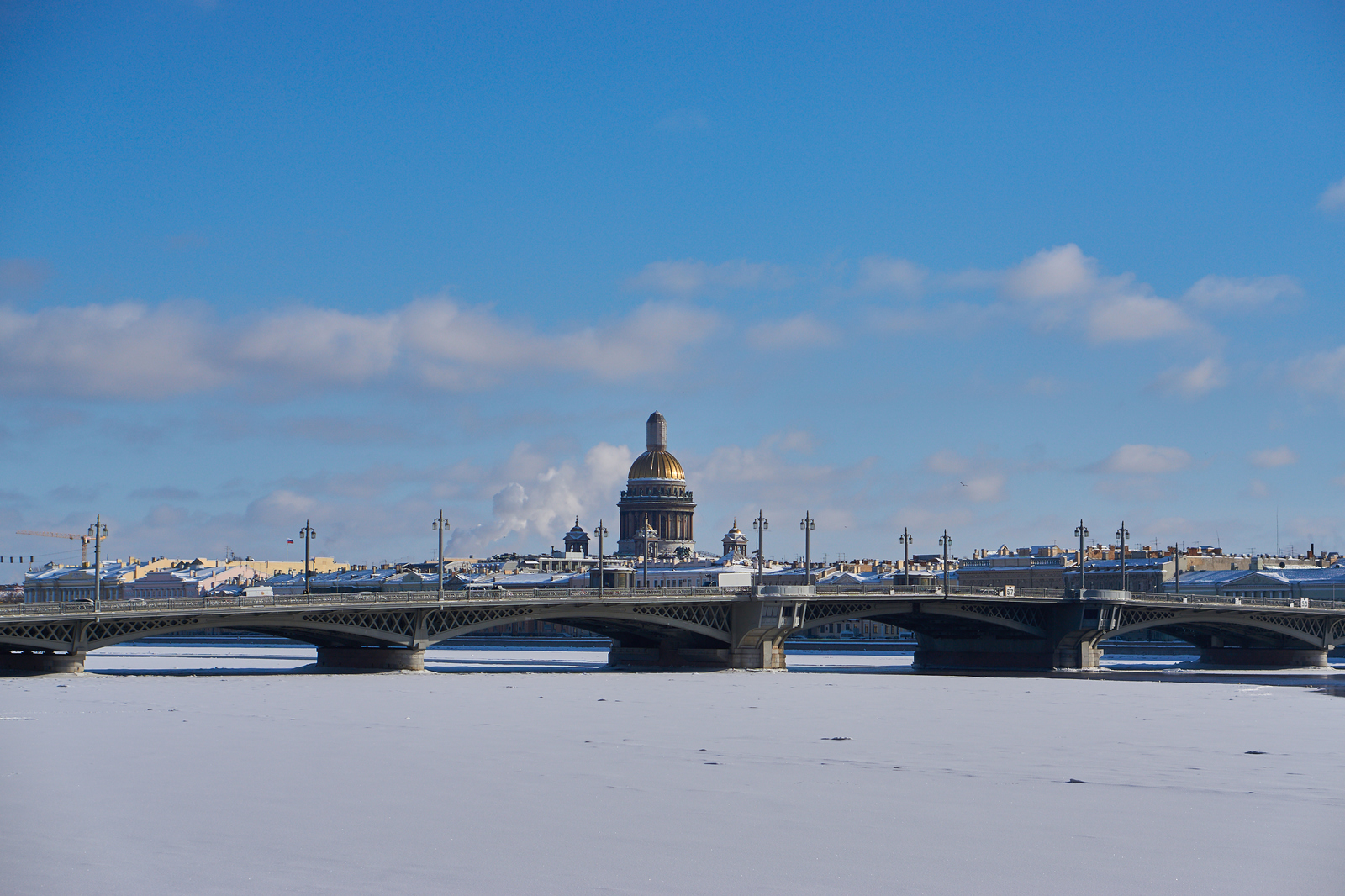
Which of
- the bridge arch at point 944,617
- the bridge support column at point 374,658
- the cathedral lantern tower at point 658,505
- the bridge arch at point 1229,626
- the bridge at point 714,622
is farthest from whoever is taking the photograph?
the cathedral lantern tower at point 658,505

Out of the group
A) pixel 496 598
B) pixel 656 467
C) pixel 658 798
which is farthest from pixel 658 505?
pixel 658 798

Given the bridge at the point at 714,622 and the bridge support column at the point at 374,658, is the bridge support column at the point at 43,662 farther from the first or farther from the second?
the bridge support column at the point at 374,658

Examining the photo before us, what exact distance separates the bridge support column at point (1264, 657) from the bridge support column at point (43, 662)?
2284 inches

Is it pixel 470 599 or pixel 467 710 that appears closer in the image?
pixel 467 710

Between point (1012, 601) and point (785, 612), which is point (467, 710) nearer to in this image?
point (785, 612)

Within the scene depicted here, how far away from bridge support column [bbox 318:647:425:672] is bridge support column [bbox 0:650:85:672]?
12.0 meters

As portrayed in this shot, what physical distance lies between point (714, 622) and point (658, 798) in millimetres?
50741

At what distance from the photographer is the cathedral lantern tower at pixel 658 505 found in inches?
7377

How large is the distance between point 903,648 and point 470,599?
5561 cm

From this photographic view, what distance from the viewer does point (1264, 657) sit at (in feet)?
285

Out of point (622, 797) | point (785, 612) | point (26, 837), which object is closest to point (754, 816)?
point (622, 797)

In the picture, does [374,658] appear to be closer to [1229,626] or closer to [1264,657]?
[1229,626]

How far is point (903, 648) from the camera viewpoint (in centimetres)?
11369

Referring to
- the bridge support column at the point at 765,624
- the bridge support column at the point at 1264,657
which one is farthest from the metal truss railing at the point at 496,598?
the bridge support column at the point at 1264,657
